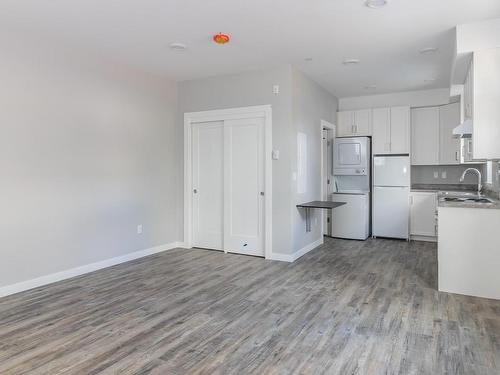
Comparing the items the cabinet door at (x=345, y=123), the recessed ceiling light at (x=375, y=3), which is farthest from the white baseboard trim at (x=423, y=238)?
the recessed ceiling light at (x=375, y=3)

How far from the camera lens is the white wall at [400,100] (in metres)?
6.35

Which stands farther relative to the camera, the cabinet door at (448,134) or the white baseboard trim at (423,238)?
the white baseboard trim at (423,238)

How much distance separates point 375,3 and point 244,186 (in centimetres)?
297

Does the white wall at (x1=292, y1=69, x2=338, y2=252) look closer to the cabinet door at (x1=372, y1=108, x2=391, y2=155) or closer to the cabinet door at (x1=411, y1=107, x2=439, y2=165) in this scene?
the cabinet door at (x1=372, y1=108, x2=391, y2=155)

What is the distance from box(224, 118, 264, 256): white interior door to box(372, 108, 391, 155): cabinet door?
2.61 metres

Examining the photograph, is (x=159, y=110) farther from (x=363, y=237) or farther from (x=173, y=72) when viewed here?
(x=363, y=237)

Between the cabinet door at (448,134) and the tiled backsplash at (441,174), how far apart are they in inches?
14.4

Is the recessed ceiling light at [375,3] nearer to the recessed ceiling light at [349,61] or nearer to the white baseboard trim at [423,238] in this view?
the recessed ceiling light at [349,61]

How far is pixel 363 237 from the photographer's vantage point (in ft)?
20.8

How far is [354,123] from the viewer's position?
682cm

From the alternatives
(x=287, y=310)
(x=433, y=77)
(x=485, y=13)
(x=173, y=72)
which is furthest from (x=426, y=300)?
(x=173, y=72)

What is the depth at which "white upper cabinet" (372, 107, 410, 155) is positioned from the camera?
6403mm

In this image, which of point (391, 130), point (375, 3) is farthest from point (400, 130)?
point (375, 3)

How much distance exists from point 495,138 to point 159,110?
4.33 m
